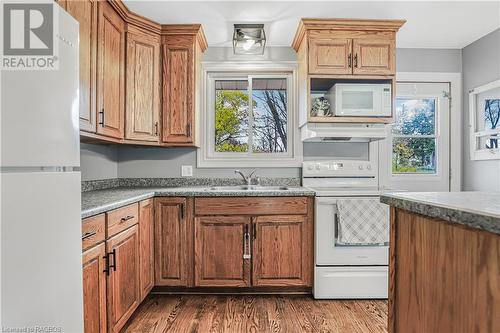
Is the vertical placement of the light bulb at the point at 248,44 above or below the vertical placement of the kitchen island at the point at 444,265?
above

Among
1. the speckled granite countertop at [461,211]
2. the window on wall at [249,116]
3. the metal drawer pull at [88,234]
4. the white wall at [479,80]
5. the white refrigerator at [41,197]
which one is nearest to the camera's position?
the speckled granite countertop at [461,211]

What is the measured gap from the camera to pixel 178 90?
2902mm

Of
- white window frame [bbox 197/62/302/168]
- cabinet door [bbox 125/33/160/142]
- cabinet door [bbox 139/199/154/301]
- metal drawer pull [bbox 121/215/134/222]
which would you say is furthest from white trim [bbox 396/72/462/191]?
metal drawer pull [bbox 121/215/134/222]

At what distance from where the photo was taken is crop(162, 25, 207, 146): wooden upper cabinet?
2.89m

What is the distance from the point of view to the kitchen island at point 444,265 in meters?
0.69

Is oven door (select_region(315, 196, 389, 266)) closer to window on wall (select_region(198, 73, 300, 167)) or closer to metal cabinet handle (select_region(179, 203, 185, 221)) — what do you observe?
window on wall (select_region(198, 73, 300, 167))

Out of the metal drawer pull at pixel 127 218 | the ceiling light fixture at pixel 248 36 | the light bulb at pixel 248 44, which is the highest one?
the ceiling light fixture at pixel 248 36

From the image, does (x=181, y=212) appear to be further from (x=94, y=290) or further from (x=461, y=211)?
(x=461, y=211)

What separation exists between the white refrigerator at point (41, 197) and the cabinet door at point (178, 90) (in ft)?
5.72

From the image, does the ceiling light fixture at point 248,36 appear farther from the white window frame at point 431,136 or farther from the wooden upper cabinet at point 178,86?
the white window frame at point 431,136

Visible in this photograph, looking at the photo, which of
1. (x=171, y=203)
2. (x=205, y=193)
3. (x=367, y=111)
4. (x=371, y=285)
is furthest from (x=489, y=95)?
(x=171, y=203)

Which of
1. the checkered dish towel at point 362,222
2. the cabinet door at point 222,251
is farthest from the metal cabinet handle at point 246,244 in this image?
the checkered dish towel at point 362,222

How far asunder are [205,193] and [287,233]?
761 millimetres

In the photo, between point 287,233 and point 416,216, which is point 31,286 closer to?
point 416,216
